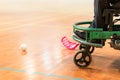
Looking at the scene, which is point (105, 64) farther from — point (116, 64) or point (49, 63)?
point (49, 63)

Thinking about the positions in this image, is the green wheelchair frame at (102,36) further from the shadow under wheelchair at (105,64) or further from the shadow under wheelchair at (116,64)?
the shadow under wheelchair at (116,64)

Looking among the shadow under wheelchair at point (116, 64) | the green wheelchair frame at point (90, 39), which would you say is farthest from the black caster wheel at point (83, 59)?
the shadow under wheelchair at point (116, 64)

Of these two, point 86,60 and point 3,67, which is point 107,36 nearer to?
point 86,60

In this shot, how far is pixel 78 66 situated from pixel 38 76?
445 mm

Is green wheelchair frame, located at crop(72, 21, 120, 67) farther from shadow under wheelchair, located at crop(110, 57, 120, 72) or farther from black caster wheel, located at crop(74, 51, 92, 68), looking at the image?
shadow under wheelchair, located at crop(110, 57, 120, 72)

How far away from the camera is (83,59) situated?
257 cm

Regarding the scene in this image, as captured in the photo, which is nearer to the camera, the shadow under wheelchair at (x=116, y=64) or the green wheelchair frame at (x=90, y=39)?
the green wheelchair frame at (x=90, y=39)

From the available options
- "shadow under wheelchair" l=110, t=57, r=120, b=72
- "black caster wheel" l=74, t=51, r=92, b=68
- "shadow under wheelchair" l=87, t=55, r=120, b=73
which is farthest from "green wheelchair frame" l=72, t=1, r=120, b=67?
"shadow under wheelchair" l=110, t=57, r=120, b=72

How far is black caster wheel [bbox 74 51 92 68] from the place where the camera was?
2.56m

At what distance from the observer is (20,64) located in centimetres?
267

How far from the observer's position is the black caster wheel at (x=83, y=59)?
2559 mm

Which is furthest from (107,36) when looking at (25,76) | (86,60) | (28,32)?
(28,32)

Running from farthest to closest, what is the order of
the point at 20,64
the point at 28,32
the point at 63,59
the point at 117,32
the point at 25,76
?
the point at 28,32, the point at 63,59, the point at 20,64, the point at 117,32, the point at 25,76

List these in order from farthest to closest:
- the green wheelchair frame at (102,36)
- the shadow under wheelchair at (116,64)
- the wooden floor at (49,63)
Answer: the shadow under wheelchair at (116,64)
the green wheelchair frame at (102,36)
the wooden floor at (49,63)
